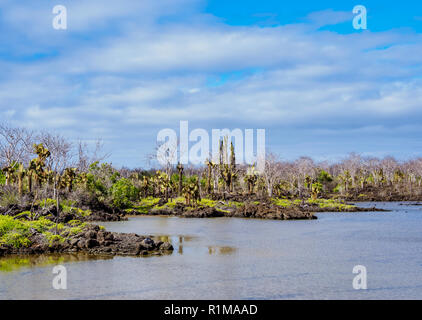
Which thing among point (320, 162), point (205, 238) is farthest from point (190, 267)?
point (320, 162)

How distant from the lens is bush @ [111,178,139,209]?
45.6 m

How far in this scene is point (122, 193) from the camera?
46.0 meters

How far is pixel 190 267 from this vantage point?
15.9 m

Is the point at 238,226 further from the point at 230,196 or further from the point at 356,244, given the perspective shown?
the point at 230,196

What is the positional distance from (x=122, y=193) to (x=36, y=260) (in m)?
28.6

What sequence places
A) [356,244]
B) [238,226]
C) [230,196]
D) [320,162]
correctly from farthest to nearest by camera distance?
[320,162], [230,196], [238,226], [356,244]

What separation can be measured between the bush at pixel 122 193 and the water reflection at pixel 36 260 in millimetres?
26918

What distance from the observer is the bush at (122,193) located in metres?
45.6

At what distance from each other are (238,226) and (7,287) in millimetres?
20327

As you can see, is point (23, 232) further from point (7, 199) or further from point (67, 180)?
point (67, 180)

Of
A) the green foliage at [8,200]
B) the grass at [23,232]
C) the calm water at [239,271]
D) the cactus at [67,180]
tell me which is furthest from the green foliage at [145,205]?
the grass at [23,232]

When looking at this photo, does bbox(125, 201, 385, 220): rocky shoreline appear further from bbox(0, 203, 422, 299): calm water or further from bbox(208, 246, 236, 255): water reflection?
bbox(208, 246, 236, 255): water reflection

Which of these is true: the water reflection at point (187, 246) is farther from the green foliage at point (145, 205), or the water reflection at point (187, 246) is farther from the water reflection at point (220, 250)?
the green foliage at point (145, 205)

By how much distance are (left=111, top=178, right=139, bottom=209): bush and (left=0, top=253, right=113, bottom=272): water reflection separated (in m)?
26.9
